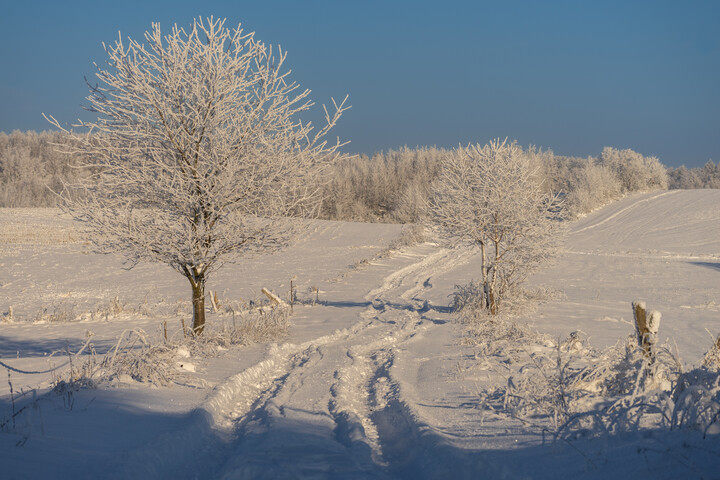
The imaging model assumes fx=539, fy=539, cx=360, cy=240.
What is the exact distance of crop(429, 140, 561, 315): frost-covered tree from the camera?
38.9 ft

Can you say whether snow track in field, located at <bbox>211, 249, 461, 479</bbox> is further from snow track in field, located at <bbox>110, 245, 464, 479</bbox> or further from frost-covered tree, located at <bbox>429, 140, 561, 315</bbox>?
frost-covered tree, located at <bbox>429, 140, 561, 315</bbox>

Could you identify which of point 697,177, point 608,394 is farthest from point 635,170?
point 608,394

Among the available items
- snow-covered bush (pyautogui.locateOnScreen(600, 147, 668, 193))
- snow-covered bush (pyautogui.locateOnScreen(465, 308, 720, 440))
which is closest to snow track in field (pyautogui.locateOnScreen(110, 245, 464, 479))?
snow-covered bush (pyautogui.locateOnScreen(465, 308, 720, 440))

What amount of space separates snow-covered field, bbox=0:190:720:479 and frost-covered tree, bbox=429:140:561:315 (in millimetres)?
1578

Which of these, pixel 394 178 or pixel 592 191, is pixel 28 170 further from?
pixel 592 191

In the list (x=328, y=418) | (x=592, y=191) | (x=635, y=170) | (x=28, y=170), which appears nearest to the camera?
(x=328, y=418)

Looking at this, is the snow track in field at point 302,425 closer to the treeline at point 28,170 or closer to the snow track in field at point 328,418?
the snow track in field at point 328,418

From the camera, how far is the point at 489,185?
39.3ft

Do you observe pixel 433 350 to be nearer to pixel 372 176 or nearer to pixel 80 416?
pixel 80 416

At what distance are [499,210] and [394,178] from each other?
56.6 metres

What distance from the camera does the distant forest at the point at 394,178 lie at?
164 ft

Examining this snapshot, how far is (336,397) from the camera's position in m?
6.11

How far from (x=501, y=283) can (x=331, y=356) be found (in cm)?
664

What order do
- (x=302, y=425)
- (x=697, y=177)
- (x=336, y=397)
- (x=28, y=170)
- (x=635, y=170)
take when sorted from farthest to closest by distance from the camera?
(x=697, y=177), (x=28, y=170), (x=635, y=170), (x=336, y=397), (x=302, y=425)
